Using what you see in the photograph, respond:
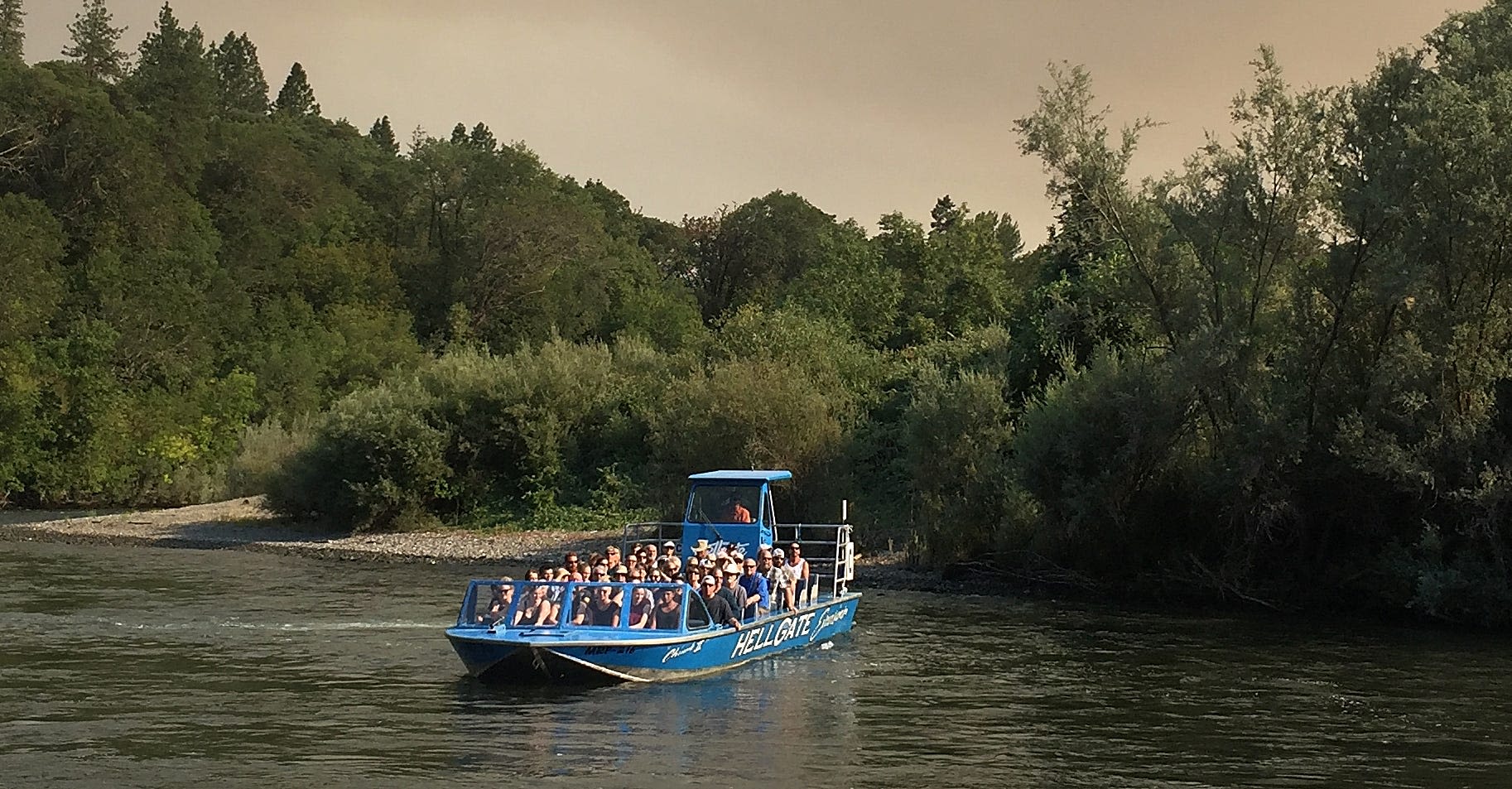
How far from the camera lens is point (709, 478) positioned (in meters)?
32.2

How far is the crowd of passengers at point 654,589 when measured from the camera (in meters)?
24.3

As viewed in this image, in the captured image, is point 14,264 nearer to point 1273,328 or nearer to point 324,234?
point 324,234

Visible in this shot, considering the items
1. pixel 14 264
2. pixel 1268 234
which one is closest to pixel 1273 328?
pixel 1268 234

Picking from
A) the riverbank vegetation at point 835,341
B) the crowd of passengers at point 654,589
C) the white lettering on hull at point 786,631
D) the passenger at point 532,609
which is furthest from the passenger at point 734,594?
the riverbank vegetation at point 835,341

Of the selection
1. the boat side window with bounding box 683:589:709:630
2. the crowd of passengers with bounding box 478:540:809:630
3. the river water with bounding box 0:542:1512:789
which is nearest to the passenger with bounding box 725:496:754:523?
the crowd of passengers with bounding box 478:540:809:630

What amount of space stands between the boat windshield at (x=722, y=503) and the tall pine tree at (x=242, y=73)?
10246 centimetres

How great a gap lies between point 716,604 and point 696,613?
0.52 meters

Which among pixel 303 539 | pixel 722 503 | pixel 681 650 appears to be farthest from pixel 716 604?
pixel 303 539

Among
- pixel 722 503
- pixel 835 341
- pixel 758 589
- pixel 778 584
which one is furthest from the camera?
pixel 835 341

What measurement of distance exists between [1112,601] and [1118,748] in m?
18.0

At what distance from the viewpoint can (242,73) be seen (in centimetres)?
13262

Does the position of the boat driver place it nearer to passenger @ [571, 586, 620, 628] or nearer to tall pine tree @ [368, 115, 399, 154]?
passenger @ [571, 586, 620, 628]

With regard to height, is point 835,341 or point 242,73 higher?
point 242,73

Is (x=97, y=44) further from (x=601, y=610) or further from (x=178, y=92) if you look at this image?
(x=601, y=610)
